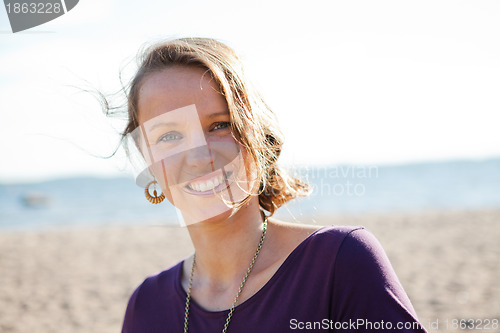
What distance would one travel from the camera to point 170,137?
1478 mm

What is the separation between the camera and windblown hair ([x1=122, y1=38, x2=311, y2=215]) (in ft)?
4.66

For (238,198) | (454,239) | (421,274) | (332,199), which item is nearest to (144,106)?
(238,198)

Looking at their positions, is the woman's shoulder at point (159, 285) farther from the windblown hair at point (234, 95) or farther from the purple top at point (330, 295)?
the windblown hair at point (234, 95)

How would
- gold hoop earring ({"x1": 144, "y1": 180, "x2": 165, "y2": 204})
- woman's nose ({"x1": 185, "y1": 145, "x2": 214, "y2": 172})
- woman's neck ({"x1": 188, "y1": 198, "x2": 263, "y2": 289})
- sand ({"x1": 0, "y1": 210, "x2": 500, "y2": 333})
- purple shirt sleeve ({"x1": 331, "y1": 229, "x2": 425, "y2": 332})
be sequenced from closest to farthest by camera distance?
purple shirt sleeve ({"x1": 331, "y1": 229, "x2": 425, "y2": 332}) < woman's nose ({"x1": 185, "y1": 145, "x2": 214, "y2": 172}) < woman's neck ({"x1": 188, "y1": 198, "x2": 263, "y2": 289}) < gold hoop earring ({"x1": 144, "y1": 180, "x2": 165, "y2": 204}) < sand ({"x1": 0, "y1": 210, "x2": 500, "y2": 333})

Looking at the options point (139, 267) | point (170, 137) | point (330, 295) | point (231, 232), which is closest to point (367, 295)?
point (330, 295)

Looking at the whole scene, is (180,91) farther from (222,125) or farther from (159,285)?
(159,285)

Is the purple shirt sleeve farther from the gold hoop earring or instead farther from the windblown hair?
the gold hoop earring

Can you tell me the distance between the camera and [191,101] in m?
1.40

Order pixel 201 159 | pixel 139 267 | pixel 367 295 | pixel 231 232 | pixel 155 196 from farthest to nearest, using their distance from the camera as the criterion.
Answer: pixel 139 267
pixel 155 196
pixel 231 232
pixel 201 159
pixel 367 295

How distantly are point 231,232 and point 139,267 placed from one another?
21.1 ft

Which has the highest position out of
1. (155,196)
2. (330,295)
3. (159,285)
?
(155,196)

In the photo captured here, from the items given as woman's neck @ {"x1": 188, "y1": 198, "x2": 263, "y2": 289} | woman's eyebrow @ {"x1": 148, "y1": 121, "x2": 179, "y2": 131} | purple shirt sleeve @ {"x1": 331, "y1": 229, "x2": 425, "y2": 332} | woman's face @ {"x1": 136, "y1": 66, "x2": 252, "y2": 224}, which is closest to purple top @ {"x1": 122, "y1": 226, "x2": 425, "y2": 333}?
purple shirt sleeve @ {"x1": 331, "y1": 229, "x2": 425, "y2": 332}

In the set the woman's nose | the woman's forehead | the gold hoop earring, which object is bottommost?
the gold hoop earring

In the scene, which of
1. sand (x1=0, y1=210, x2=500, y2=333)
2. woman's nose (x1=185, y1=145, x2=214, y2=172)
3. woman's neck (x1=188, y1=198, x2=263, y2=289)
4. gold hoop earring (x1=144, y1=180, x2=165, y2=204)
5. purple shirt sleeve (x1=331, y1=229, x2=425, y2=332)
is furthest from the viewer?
sand (x1=0, y1=210, x2=500, y2=333)
